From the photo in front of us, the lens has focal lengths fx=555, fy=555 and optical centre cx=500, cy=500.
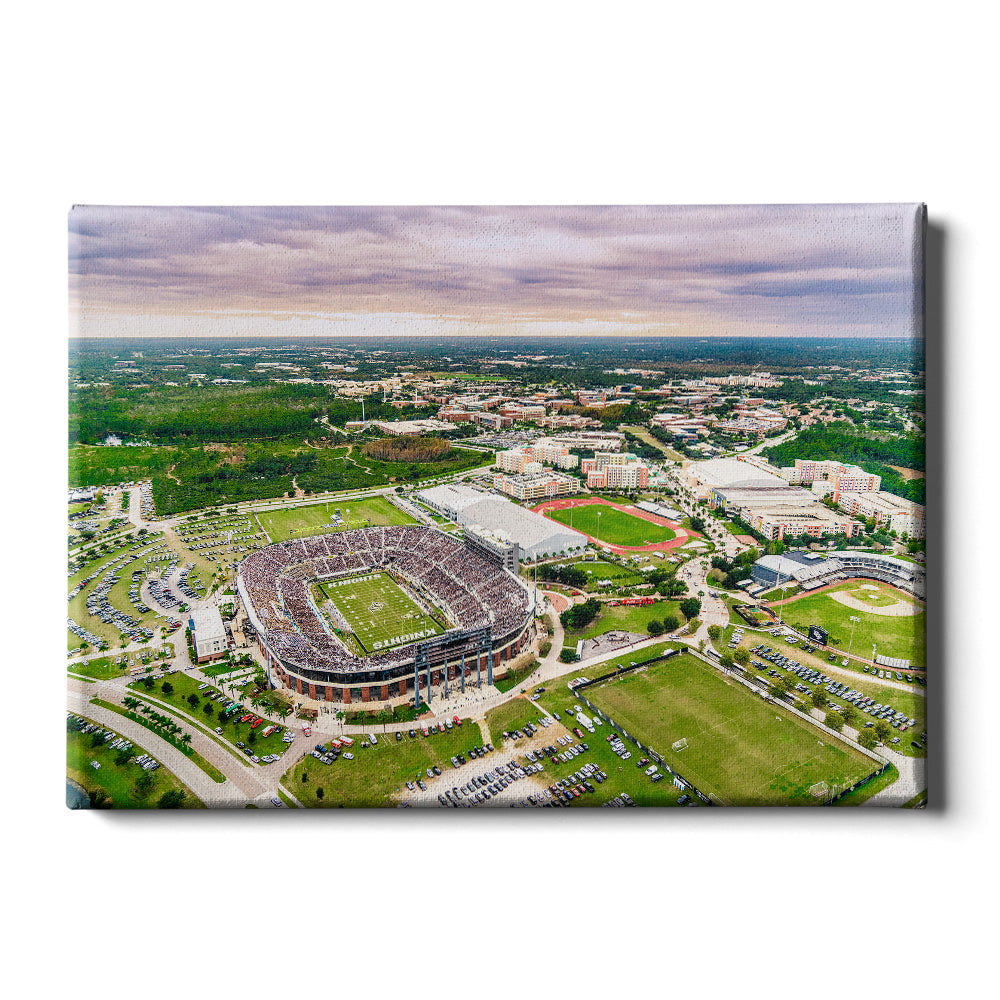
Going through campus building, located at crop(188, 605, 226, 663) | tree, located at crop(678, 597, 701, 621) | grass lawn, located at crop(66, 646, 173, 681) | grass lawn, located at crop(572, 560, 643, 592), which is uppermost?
grass lawn, located at crop(572, 560, 643, 592)

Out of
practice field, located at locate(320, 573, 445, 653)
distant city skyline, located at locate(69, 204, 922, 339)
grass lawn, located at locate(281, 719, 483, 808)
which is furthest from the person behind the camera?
practice field, located at locate(320, 573, 445, 653)

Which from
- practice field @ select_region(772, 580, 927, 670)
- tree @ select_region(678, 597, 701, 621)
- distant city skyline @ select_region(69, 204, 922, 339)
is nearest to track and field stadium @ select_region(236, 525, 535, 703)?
tree @ select_region(678, 597, 701, 621)

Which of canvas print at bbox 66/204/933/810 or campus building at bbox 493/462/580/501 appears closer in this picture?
canvas print at bbox 66/204/933/810

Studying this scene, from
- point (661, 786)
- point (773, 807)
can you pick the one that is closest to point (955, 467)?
point (773, 807)

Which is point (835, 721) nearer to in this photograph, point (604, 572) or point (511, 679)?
point (604, 572)

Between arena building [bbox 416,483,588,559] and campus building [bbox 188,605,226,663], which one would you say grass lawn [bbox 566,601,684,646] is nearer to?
arena building [bbox 416,483,588,559]

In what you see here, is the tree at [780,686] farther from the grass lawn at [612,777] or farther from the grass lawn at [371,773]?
the grass lawn at [371,773]

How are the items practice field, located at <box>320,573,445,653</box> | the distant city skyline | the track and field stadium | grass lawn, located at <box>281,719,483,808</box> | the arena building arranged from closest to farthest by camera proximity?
grass lawn, located at <box>281,719,483,808</box> → the distant city skyline → the track and field stadium → practice field, located at <box>320,573,445,653</box> → the arena building

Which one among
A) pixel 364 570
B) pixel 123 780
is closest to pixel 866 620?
pixel 364 570
